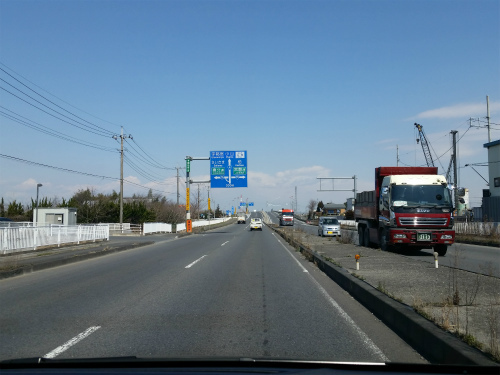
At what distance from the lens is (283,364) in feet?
13.9

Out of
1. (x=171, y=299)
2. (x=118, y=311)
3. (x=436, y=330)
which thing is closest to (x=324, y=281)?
(x=171, y=299)

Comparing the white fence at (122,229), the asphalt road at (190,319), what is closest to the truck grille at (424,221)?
the asphalt road at (190,319)

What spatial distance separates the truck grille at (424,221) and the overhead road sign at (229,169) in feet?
85.0

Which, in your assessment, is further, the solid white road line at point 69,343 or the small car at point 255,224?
the small car at point 255,224

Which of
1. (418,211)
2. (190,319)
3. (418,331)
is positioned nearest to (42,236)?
(418,211)

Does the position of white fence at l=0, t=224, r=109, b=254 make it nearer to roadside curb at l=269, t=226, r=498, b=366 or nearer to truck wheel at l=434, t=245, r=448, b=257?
roadside curb at l=269, t=226, r=498, b=366

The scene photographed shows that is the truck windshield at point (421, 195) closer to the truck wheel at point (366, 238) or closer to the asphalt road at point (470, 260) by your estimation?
the asphalt road at point (470, 260)

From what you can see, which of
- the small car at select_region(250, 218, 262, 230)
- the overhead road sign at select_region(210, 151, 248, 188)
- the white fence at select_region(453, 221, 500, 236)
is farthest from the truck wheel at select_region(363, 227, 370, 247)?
A: the small car at select_region(250, 218, 262, 230)

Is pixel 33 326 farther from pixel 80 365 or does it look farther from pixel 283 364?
pixel 283 364

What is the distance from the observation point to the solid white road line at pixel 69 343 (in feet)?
18.9

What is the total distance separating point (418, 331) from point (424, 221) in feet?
45.0

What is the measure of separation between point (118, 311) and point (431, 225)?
14400 millimetres

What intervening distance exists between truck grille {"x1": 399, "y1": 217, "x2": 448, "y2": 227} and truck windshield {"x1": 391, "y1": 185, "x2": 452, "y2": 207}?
597mm

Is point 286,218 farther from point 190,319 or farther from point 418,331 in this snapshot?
point 418,331
